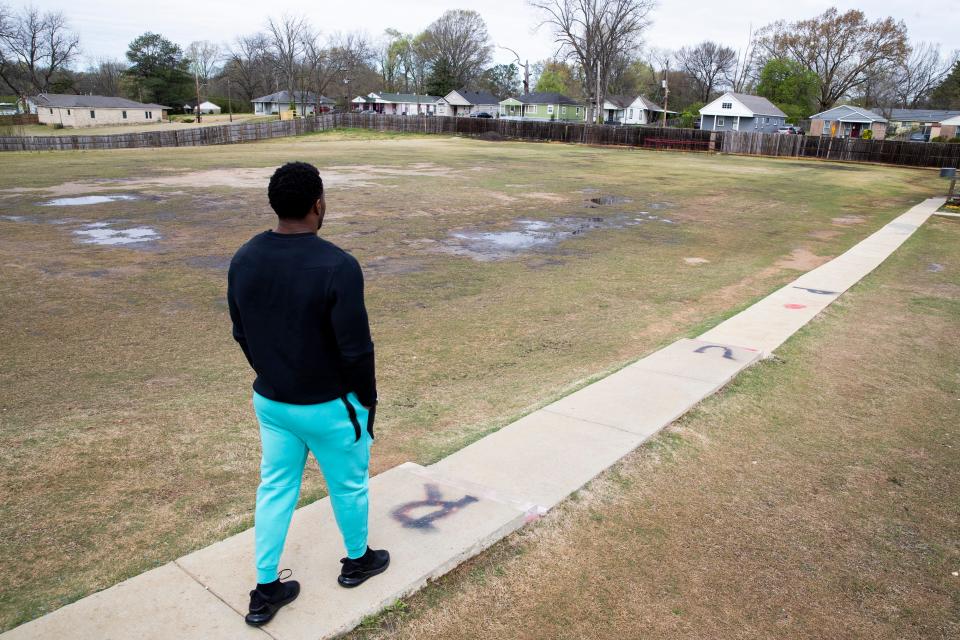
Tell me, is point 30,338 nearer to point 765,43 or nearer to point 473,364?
point 473,364

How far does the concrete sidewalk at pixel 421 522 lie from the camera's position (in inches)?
115

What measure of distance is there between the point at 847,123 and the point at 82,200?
77.2 m

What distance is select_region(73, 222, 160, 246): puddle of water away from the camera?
42.0 ft

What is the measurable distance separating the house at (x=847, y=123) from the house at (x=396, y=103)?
2107 inches

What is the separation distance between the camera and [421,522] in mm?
3711

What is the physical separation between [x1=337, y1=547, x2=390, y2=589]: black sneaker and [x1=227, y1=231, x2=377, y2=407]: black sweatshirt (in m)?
0.91

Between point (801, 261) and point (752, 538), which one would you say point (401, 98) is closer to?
point (801, 261)

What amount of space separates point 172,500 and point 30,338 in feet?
15.4

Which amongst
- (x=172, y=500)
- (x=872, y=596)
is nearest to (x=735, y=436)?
(x=872, y=596)

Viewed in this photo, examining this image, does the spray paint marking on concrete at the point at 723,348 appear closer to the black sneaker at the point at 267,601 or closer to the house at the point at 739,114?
the black sneaker at the point at 267,601

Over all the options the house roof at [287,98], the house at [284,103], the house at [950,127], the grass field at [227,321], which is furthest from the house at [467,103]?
the grass field at [227,321]

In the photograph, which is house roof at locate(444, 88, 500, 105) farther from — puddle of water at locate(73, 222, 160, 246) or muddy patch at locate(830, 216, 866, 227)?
puddle of water at locate(73, 222, 160, 246)

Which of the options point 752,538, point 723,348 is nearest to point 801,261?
point 723,348

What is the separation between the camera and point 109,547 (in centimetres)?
362
